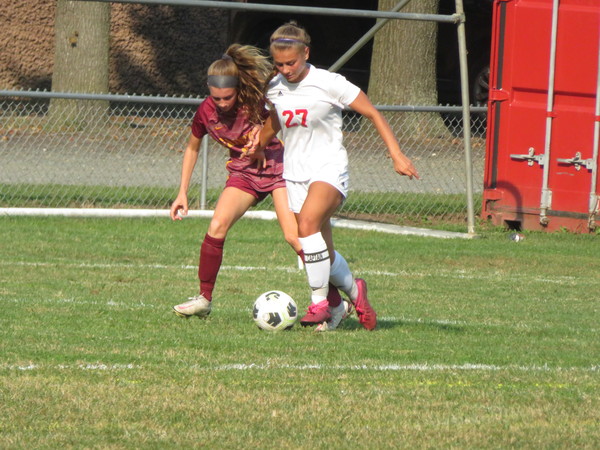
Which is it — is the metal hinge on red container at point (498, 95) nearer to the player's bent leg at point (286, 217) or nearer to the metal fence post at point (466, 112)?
the metal fence post at point (466, 112)

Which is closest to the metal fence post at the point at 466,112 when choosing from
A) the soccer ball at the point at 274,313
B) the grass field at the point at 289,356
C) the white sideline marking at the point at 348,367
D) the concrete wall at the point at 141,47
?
the grass field at the point at 289,356

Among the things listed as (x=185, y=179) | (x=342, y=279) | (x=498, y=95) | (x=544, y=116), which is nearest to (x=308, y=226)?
(x=342, y=279)

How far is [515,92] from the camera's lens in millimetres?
13031

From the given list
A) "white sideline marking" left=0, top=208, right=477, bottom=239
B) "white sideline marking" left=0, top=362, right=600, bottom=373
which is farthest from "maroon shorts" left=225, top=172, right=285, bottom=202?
"white sideline marking" left=0, top=208, right=477, bottom=239

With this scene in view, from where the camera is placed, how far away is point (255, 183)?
7.72 meters

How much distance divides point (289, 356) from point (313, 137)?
4.75 feet

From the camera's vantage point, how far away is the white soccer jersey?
6.94 m

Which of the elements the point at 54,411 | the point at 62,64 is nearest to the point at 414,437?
the point at 54,411

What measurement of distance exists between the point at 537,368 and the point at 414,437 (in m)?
1.58

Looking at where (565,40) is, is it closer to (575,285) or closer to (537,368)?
(575,285)

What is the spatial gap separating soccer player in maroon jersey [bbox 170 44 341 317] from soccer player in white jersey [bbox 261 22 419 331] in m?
0.30

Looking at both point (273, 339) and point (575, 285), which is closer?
point (273, 339)

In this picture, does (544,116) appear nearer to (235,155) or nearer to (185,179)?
(235,155)

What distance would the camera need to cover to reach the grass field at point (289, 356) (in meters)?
4.65
